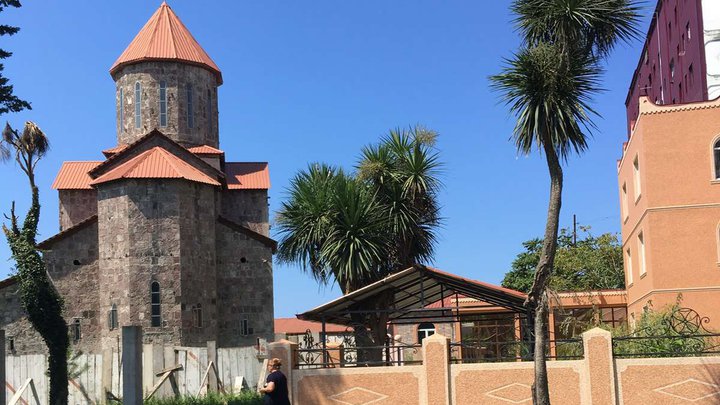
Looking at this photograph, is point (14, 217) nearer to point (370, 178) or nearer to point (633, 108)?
point (370, 178)

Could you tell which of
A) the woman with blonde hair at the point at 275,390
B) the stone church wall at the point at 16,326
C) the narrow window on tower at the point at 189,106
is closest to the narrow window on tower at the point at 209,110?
the narrow window on tower at the point at 189,106

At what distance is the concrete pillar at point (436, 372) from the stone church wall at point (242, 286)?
19503mm

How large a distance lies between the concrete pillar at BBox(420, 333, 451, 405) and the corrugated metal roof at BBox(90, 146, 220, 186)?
1813cm

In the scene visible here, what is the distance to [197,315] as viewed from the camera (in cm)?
3728

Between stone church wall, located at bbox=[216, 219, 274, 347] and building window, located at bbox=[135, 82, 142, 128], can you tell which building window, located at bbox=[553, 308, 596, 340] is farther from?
building window, located at bbox=[135, 82, 142, 128]

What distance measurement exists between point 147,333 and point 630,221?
60.5ft

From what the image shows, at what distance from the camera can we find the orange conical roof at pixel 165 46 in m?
43.0

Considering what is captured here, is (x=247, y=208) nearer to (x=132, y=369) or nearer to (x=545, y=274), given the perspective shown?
(x=545, y=274)

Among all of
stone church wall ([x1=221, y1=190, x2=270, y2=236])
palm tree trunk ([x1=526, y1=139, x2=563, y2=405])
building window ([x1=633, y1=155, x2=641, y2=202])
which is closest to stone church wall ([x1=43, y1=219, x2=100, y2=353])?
stone church wall ([x1=221, y1=190, x2=270, y2=236])

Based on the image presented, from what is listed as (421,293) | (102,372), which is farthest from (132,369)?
(421,293)

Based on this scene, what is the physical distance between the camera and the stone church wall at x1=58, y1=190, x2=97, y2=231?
141 ft

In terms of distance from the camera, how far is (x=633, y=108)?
57.9 metres

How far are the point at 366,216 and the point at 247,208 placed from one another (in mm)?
11336

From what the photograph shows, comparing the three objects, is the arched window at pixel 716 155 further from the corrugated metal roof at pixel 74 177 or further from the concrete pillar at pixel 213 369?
the corrugated metal roof at pixel 74 177
